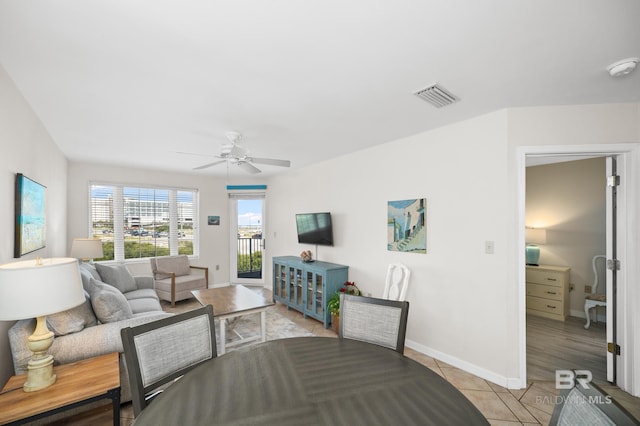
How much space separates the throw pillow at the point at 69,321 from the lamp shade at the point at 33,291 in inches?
19.0

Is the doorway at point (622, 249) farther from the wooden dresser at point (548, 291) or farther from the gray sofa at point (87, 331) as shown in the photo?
the gray sofa at point (87, 331)

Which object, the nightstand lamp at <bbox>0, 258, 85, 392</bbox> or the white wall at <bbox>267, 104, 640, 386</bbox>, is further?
the white wall at <bbox>267, 104, 640, 386</bbox>

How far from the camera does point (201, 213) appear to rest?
614cm

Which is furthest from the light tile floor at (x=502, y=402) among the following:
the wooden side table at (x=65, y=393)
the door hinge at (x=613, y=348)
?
the wooden side table at (x=65, y=393)

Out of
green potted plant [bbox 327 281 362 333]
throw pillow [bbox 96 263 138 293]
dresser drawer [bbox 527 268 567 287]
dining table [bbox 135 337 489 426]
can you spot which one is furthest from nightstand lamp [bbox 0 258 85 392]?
dresser drawer [bbox 527 268 567 287]

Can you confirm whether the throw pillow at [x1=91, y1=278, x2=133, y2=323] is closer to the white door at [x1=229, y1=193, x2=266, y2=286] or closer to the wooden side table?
the wooden side table

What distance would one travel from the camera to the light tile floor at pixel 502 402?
6.89 feet

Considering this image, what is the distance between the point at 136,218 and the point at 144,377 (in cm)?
496

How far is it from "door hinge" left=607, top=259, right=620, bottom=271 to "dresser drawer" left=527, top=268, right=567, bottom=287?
1.85 m

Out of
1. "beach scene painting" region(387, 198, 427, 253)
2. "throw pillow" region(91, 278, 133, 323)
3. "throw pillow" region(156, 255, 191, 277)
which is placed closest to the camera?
"throw pillow" region(91, 278, 133, 323)

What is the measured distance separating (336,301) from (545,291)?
321cm

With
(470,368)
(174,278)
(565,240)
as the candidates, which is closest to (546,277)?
(565,240)

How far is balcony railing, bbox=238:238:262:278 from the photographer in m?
6.56

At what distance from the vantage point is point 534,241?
4590 millimetres
